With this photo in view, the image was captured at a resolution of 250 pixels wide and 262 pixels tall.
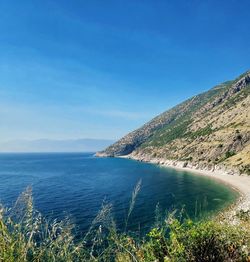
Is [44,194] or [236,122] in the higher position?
[236,122]

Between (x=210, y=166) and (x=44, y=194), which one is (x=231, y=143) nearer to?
(x=210, y=166)

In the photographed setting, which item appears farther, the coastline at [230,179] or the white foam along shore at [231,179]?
the white foam along shore at [231,179]

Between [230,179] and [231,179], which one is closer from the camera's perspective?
[231,179]

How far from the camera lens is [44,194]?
230ft

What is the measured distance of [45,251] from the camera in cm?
558

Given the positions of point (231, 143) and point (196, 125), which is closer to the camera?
point (231, 143)

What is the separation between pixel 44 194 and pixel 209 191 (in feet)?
136

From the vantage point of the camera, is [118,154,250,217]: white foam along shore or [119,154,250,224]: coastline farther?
[118,154,250,217]: white foam along shore

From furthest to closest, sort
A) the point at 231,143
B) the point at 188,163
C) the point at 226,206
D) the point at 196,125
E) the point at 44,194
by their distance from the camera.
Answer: the point at 196,125
the point at 188,163
the point at 231,143
the point at 44,194
the point at 226,206

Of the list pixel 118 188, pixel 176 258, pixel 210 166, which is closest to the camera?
pixel 176 258

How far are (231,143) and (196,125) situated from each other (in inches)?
2754

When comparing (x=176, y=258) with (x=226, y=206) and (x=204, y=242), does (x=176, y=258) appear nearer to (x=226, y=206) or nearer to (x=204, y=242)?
(x=204, y=242)

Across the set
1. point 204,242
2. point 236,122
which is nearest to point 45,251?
point 204,242

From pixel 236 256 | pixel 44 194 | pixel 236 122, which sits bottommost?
pixel 44 194
